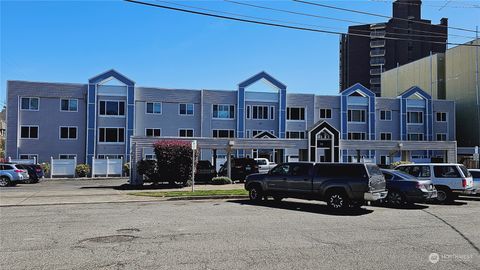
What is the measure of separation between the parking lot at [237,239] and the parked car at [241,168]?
15411 mm

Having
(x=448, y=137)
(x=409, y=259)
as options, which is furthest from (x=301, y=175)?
(x=448, y=137)

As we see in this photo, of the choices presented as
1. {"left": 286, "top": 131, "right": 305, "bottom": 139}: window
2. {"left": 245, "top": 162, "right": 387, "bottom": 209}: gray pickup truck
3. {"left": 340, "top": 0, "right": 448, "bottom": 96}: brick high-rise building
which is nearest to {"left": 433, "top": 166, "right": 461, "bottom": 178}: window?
{"left": 245, "top": 162, "right": 387, "bottom": 209}: gray pickup truck

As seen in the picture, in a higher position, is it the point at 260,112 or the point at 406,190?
the point at 260,112

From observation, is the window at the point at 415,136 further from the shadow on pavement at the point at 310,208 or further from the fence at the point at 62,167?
the shadow on pavement at the point at 310,208

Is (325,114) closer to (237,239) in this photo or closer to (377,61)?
(377,61)

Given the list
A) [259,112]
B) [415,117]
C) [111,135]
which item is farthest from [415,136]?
[111,135]

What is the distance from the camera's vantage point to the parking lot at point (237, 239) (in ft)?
23.7

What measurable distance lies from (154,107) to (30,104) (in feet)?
41.3

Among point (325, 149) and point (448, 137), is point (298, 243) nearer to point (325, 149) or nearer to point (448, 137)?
point (325, 149)

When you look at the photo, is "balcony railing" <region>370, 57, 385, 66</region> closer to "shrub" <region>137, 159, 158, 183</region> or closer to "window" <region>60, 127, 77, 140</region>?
"window" <region>60, 127, 77, 140</region>

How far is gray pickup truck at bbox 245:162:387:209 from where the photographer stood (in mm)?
14477

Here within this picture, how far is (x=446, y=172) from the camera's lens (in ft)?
59.4

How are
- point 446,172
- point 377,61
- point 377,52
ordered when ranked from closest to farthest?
point 446,172 < point 377,52 < point 377,61

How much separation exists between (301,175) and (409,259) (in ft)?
27.7
